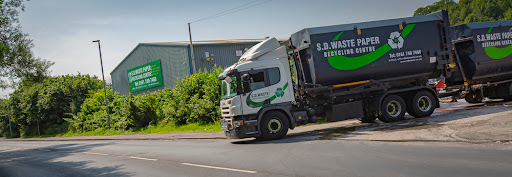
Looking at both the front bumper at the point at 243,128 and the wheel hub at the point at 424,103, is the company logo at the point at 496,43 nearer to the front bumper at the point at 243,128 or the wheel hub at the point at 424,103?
the wheel hub at the point at 424,103

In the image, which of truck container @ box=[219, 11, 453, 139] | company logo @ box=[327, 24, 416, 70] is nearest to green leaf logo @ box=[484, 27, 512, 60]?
truck container @ box=[219, 11, 453, 139]

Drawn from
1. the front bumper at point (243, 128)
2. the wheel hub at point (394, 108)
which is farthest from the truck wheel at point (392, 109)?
the front bumper at point (243, 128)

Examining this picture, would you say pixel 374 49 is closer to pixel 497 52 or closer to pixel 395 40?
pixel 395 40

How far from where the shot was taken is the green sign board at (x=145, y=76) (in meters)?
39.8

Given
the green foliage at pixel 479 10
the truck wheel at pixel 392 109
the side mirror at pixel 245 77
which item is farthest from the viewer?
the green foliage at pixel 479 10

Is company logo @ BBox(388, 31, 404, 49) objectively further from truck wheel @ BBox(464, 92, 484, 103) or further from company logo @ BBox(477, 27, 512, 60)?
truck wheel @ BBox(464, 92, 484, 103)

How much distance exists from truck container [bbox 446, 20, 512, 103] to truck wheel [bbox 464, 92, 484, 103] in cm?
4

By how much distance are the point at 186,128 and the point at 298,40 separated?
13.0m

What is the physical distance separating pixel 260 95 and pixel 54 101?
45961mm

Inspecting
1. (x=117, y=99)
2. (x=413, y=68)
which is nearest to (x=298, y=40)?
(x=413, y=68)

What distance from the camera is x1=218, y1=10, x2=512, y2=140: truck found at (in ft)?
43.1

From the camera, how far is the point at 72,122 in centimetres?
4300

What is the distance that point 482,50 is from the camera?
15.4 metres

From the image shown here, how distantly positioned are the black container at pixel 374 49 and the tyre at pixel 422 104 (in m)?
0.75
